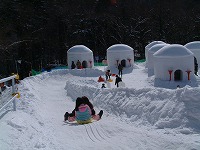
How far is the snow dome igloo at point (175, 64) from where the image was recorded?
22.0 meters

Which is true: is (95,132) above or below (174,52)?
below

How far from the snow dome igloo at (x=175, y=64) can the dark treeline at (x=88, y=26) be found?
83.5ft

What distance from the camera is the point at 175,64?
867 inches

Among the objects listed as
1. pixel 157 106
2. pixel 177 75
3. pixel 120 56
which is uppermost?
pixel 120 56

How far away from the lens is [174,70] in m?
22.0

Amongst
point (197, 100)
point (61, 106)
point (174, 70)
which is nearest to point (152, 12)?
point (174, 70)

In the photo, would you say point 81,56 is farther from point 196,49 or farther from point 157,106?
point 157,106

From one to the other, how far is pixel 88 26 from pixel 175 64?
3486 centimetres

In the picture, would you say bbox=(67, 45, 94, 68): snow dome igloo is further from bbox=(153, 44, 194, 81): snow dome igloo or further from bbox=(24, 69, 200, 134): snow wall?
bbox=(24, 69, 200, 134): snow wall

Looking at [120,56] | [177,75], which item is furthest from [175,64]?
[120,56]

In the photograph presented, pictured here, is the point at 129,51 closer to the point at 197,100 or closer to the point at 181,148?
the point at 197,100

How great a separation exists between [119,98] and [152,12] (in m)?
47.8

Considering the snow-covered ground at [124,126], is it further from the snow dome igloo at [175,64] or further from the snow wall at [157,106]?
the snow dome igloo at [175,64]

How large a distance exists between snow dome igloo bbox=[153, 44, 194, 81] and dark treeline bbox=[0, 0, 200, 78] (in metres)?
25.4
